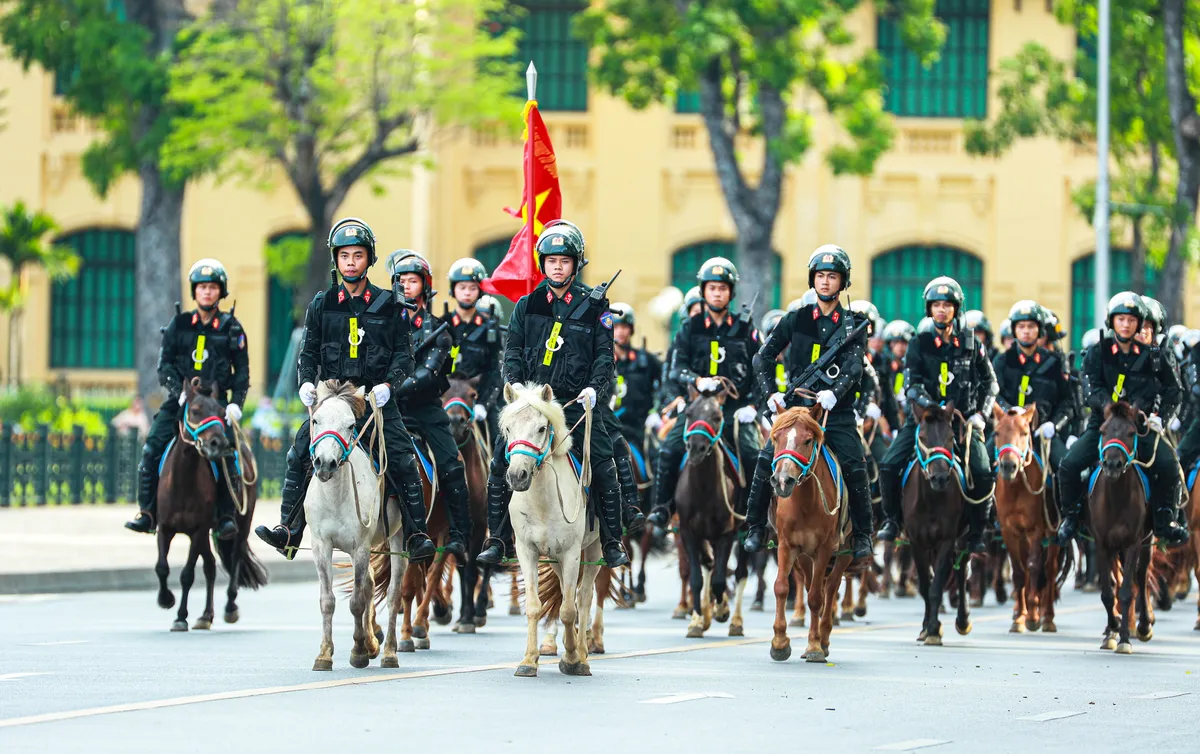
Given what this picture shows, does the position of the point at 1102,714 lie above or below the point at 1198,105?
below

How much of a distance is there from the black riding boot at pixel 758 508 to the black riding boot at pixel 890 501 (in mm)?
1880

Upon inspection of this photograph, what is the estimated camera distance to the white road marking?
38.0 ft

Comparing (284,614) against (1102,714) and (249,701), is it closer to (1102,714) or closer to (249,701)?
(249,701)

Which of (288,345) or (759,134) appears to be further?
(288,345)

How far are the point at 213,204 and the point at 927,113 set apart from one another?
15.2 m

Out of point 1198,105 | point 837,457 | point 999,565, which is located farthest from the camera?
point 1198,105

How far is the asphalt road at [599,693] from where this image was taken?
10.1 m

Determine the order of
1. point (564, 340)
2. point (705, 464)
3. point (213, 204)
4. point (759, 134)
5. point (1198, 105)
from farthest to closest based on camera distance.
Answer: point (213, 204), point (759, 134), point (1198, 105), point (705, 464), point (564, 340)

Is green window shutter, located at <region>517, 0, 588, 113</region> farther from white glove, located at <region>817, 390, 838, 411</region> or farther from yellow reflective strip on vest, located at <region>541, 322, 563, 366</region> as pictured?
yellow reflective strip on vest, located at <region>541, 322, 563, 366</region>

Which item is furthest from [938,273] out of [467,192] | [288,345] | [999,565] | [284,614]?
[284,614]

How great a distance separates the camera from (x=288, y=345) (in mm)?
44281

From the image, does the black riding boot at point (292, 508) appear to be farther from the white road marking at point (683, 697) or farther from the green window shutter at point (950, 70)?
the green window shutter at point (950, 70)

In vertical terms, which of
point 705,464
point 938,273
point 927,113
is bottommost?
point 705,464

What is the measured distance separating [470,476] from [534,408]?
3.91 metres
